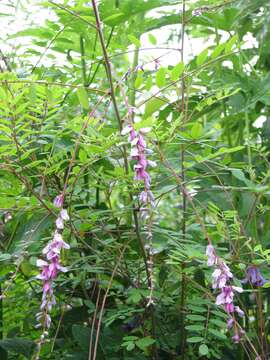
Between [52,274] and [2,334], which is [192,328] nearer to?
[52,274]

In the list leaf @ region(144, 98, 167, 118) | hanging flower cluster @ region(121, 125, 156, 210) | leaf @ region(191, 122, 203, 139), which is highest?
leaf @ region(144, 98, 167, 118)

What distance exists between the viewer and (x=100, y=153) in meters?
1.04

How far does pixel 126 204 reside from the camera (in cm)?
142

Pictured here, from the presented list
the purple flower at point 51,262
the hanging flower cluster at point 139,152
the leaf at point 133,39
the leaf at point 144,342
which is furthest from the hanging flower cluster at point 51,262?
the leaf at point 133,39

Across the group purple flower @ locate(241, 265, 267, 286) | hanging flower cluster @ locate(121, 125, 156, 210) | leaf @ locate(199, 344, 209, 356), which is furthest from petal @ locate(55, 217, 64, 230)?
purple flower @ locate(241, 265, 267, 286)

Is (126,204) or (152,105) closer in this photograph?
(152,105)

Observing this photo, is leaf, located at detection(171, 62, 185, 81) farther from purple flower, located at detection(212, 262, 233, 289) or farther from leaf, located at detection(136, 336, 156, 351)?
leaf, located at detection(136, 336, 156, 351)

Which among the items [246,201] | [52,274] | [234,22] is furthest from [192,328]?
[234,22]

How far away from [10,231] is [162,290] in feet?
1.27

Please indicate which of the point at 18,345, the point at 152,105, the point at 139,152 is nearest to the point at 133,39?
the point at 152,105

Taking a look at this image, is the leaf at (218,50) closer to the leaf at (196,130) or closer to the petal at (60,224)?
the leaf at (196,130)

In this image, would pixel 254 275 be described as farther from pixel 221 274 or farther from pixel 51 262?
pixel 51 262

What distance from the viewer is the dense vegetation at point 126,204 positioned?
1.04 meters

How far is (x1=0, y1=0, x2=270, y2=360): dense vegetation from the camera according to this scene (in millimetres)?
1042
